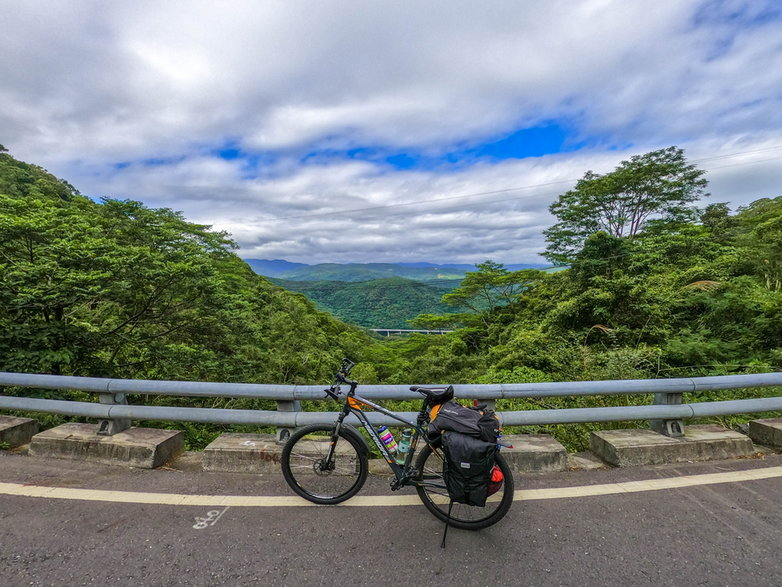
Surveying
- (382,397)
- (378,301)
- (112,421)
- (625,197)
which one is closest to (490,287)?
(625,197)

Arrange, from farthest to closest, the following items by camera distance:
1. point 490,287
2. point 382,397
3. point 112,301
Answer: point 490,287 → point 112,301 → point 382,397

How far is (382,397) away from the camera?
10.5 feet

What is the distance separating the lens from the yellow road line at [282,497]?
2.73 metres

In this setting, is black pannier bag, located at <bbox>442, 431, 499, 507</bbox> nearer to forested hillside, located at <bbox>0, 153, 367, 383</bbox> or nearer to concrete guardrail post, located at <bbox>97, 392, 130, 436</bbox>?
concrete guardrail post, located at <bbox>97, 392, 130, 436</bbox>

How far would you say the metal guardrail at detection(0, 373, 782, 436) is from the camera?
3195mm

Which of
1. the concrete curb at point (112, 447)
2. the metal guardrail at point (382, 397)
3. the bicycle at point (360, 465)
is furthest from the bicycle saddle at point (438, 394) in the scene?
the concrete curb at point (112, 447)

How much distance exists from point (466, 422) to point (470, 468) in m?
0.27

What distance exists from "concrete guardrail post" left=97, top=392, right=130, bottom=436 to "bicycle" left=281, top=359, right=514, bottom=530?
186cm

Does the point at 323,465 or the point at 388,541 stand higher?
the point at 323,465

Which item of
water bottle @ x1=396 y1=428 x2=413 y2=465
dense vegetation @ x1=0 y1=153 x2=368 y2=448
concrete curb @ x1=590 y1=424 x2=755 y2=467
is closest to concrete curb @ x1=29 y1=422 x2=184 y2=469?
water bottle @ x1=396 y1=428 x2=413 y2=465

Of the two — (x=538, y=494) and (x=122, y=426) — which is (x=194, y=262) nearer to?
(x=122, y=426)

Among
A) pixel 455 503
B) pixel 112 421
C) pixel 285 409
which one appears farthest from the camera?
pixel 112 421

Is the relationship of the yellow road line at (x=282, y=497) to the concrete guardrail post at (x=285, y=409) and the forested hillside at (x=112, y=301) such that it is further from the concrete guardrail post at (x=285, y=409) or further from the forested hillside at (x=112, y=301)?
the forested hillside at (x=112, y=301)

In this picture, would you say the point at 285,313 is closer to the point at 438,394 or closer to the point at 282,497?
the point at 282,497
